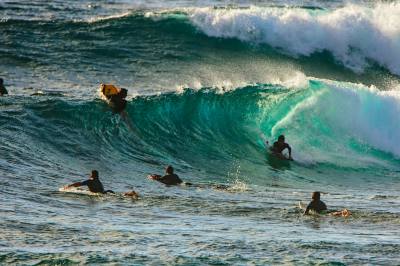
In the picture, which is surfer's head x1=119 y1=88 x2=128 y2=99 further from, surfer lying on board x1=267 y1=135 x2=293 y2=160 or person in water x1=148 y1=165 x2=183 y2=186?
person in water x1=148 y1=165 x2=183 y2=186

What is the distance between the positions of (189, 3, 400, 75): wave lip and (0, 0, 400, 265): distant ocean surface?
61 mm

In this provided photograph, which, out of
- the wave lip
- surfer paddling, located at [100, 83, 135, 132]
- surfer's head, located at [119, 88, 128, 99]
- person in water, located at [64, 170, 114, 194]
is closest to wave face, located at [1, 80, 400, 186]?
surfer paddling, located at [100, 83, 135, 132]

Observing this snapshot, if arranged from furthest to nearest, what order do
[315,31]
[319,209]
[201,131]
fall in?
[315,31] → [201,131] → [319,209]

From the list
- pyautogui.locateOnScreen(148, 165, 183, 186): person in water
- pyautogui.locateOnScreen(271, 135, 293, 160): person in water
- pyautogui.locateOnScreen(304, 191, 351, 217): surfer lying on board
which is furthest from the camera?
pyautogui.locateOnScreen(271, 135, 293, 160): person in water

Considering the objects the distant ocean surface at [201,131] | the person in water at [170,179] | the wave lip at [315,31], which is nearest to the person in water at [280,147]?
the distant ocean surface at [201,131]

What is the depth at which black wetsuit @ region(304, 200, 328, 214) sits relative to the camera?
15.7 m

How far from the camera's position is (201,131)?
79.7ft

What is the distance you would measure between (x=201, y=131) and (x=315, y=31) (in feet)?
40.4

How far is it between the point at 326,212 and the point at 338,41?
791 inches

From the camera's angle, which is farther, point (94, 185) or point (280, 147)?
point (280, 147)

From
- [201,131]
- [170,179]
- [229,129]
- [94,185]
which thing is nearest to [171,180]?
[170,179]

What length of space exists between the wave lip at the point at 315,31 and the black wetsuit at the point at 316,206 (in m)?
18.3

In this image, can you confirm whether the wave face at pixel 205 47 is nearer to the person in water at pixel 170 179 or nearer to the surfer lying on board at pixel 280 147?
the surfer lying on board at pixel 280 147

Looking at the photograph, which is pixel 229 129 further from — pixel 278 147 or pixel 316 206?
pixel 316 206
